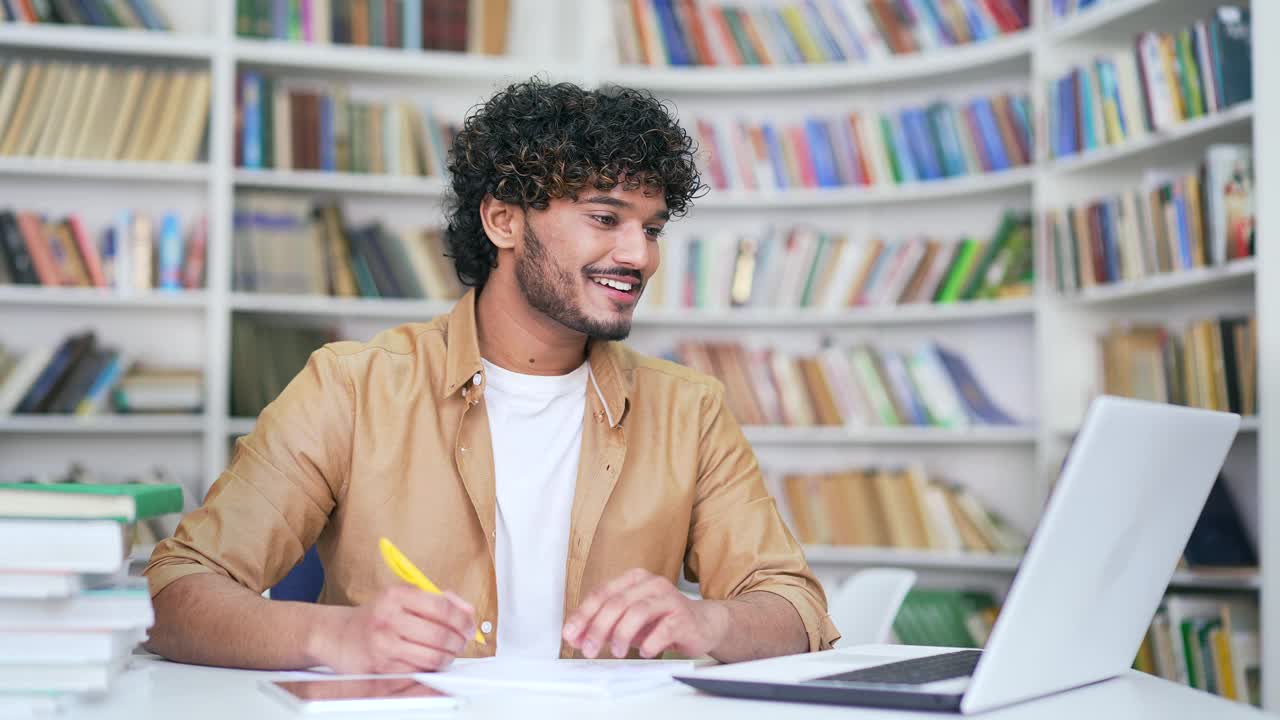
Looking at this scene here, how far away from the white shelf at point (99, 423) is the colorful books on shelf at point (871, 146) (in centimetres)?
174

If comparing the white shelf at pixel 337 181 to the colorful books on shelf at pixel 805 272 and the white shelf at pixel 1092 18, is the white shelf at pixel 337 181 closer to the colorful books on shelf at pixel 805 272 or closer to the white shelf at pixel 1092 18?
the colorful books on shelf at pixel 805 272

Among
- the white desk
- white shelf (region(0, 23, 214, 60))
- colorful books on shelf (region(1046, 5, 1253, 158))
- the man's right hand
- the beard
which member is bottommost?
the white desk

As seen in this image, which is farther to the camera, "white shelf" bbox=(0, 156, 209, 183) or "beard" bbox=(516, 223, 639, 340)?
"white shelf" bbox=(0, 156, 209, 183)

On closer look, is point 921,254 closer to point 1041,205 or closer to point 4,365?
point 1041,205

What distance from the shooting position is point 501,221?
1.88 metres

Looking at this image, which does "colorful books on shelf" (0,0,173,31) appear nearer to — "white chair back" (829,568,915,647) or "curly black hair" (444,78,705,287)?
"curly black hair" (444,78,705,287)

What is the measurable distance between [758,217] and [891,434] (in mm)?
877

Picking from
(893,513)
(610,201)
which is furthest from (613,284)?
(893,513)

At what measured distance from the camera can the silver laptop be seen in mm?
865

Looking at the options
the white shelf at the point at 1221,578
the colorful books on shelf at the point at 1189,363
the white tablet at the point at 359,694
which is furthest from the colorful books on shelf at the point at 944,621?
the white tablet at the point at 359,694

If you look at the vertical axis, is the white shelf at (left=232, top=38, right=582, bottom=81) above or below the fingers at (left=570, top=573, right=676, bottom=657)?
above

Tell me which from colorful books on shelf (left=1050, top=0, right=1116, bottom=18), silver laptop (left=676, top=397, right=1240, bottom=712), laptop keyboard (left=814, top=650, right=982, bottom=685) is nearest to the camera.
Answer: silver laptop (left=676, top=397, right=1240, bottom=712)

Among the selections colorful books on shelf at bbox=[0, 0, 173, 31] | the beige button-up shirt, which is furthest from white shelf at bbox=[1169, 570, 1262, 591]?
colorful books on shelf at bbox=[0, 0, 173, 31]

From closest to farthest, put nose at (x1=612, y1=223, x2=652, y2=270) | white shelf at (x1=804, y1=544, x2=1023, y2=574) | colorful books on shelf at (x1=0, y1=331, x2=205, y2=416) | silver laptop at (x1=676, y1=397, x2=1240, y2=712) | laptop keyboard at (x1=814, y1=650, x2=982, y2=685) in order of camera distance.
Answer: silver laptop at (x1=676, y1=397, x2=1240, y2=712)
laptop keyboard at (x1=814, y1=650, x2=982, y2=685)
nose at (x1=612, y1=223, x2=652, y2=270)
colorful books on shelf at (x1=0, y1=331, x2=205, y2=416)
white shelf at (x1=804, y1=544, x2=1023, y2=574)
